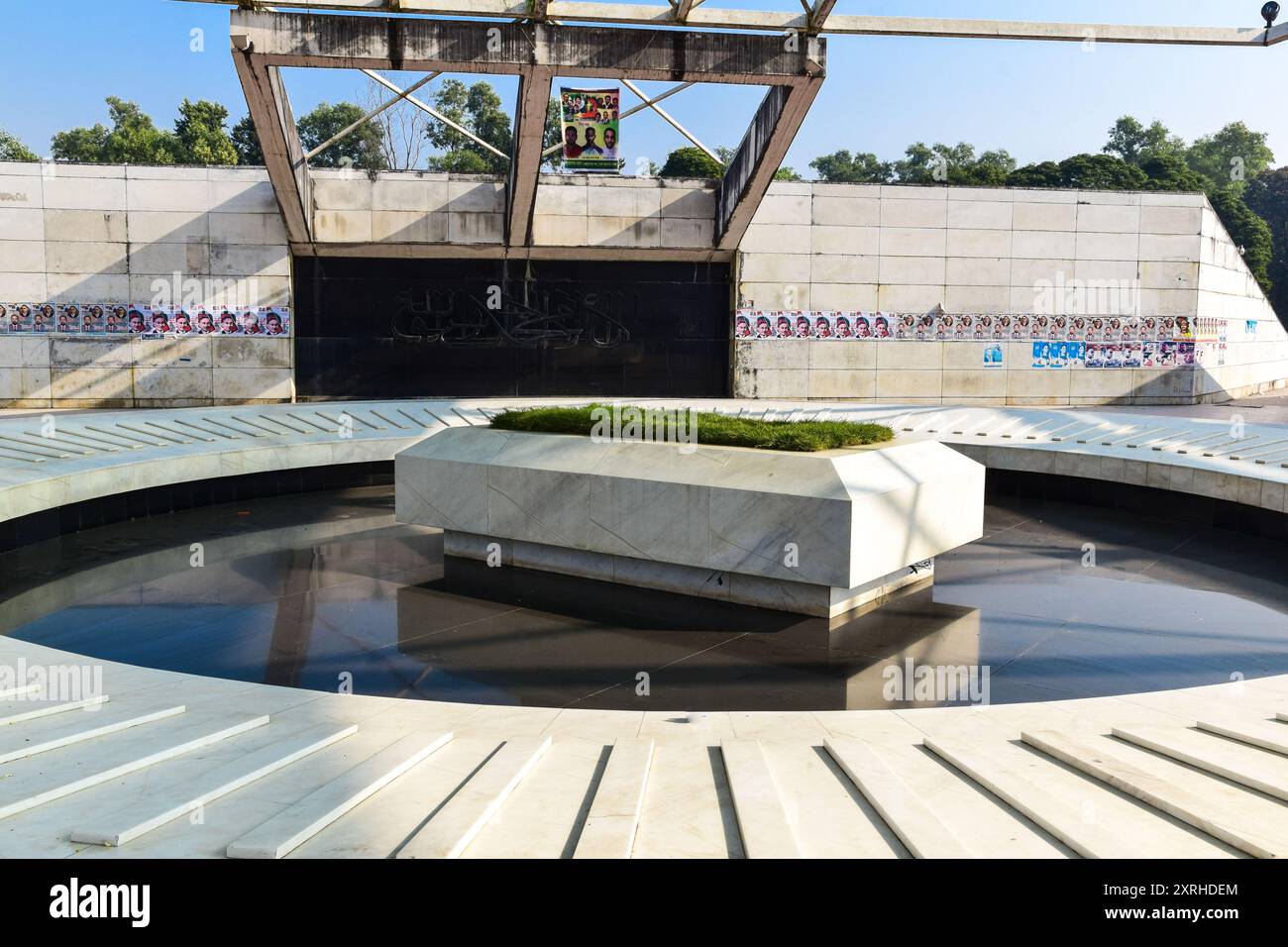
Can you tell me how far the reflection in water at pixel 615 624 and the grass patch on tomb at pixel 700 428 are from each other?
5.13 ft

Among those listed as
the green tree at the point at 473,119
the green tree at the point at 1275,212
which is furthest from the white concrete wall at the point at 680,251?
the green tree at the point at 473,119

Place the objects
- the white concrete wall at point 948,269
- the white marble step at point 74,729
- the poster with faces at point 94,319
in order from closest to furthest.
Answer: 1. the white marble step at point 74,729
2. the poster with faces at point 94,319
3. the white concrete wall at point 948,269

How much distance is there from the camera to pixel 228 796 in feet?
14.5

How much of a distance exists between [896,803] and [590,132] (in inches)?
774

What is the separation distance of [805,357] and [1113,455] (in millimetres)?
10646

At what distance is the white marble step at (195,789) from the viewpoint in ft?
12.9

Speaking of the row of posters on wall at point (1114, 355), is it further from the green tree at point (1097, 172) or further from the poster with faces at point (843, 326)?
the green tree at point (1097, 172)

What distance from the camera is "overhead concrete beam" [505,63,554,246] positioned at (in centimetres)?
1709

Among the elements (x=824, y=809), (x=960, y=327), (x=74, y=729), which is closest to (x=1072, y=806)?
(x=824, y=809)

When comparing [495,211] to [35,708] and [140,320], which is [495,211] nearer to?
[140,320]

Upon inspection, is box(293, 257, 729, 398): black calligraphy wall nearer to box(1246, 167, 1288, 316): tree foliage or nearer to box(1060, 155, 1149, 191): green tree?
box(1060, 155, 1149, 191): green tree

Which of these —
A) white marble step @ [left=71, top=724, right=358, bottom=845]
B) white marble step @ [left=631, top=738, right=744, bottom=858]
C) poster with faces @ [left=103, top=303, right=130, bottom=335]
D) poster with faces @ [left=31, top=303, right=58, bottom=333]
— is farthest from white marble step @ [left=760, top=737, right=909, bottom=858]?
poster with faces @ [left=31, top=303, right=58, bottom=333]

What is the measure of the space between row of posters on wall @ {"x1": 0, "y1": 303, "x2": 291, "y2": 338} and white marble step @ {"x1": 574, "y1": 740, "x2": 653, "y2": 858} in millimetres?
19239
